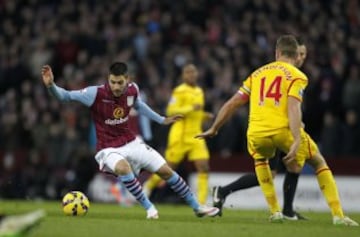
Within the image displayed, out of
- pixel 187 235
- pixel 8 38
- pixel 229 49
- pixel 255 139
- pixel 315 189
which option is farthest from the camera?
pixel 8 38

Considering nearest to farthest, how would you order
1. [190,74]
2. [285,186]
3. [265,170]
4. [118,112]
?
[265,170] → [118,112] → [285,186] → [190,74]

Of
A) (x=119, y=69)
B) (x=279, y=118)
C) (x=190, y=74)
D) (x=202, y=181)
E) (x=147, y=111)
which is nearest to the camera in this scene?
(x=279, y=118)

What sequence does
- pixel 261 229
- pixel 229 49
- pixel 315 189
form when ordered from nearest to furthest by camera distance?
1. pixel 261 229
2. pixel 315 189
3. pixel 229 49

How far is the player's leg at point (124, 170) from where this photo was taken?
12984 millimetres

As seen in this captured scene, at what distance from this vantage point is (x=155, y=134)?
22.7m

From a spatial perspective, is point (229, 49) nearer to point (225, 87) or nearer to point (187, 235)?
point (225, 87)

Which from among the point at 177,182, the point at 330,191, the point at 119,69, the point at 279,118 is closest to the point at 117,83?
the point at 119,69

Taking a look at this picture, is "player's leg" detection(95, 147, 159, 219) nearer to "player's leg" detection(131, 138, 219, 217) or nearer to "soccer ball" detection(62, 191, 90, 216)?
"player's leg" detection(131, 138, 219, 217)

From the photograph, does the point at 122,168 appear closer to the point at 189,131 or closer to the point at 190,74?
the point at 190,74

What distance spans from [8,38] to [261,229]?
16639 millimetres

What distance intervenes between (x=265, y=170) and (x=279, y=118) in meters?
0.75

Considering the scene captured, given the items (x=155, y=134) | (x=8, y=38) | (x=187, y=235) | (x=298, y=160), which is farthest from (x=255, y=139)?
(x=8, y=38)

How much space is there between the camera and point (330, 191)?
1259 centimetres

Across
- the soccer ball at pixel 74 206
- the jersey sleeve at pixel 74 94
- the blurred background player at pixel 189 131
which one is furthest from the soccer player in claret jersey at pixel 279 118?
the blurred background player at pixel 189 131
